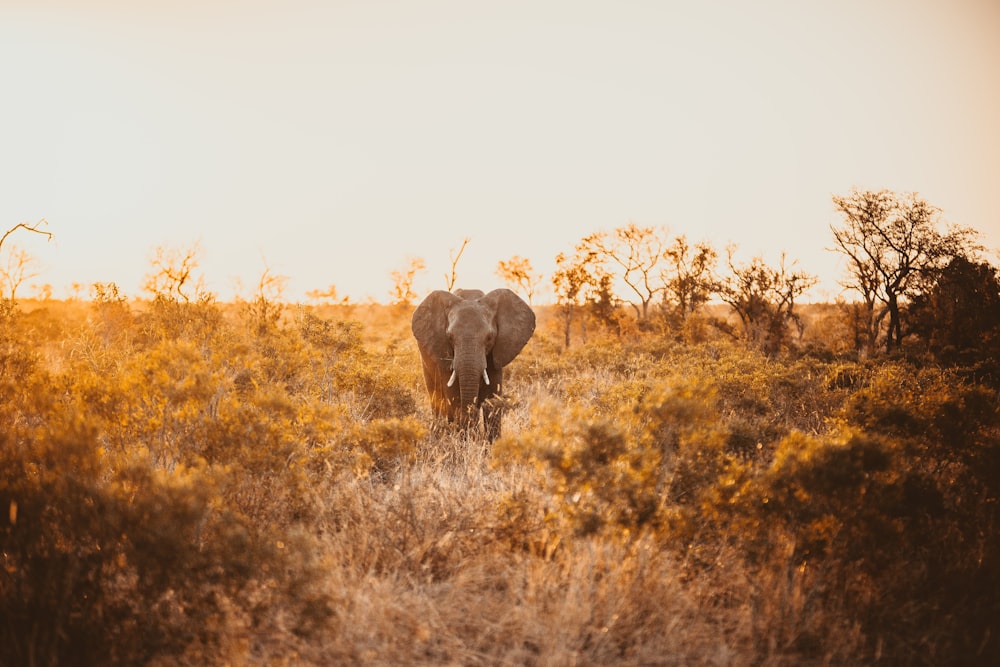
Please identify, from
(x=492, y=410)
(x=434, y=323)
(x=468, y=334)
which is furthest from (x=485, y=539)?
(x=434, y=323)

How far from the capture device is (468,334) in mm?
9961

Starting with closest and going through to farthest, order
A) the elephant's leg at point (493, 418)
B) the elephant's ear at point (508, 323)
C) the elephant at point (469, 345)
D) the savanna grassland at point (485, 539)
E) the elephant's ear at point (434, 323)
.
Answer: the savanna grassland at point (485, 539)
the elephant's leg at point (493, 418)
the elephant at point (469, 345)
the elephant's ear at point (434, 323)
the elephant's ear at point (508, 323)

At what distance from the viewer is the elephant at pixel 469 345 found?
9.77 m

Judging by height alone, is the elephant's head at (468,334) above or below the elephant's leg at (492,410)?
above

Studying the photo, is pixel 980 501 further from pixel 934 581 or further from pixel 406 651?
pixel 406 651

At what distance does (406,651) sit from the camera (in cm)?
394

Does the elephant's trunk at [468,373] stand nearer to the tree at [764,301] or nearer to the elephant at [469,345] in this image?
the elephant at [469,345]

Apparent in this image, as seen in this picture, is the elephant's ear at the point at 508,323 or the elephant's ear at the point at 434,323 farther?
the elephant's ear at the point at 508,323

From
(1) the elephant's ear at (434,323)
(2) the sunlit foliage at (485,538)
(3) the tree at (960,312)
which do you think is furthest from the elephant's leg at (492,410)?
(3) the tree at (960,312)

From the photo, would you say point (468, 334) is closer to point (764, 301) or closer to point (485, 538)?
point (485, 538)

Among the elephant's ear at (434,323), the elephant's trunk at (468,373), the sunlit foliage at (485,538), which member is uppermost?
the elephant's ear at (434,323)

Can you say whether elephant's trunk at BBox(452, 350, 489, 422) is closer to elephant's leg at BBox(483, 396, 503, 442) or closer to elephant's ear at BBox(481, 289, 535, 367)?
elephant's leg at BBox(483, 396, 503, 442)

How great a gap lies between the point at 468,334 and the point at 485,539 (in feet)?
16.3

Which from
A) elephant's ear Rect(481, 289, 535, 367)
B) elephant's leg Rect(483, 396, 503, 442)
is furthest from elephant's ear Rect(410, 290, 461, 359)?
elephant's leg Rect(483, 396, 503, 442)
